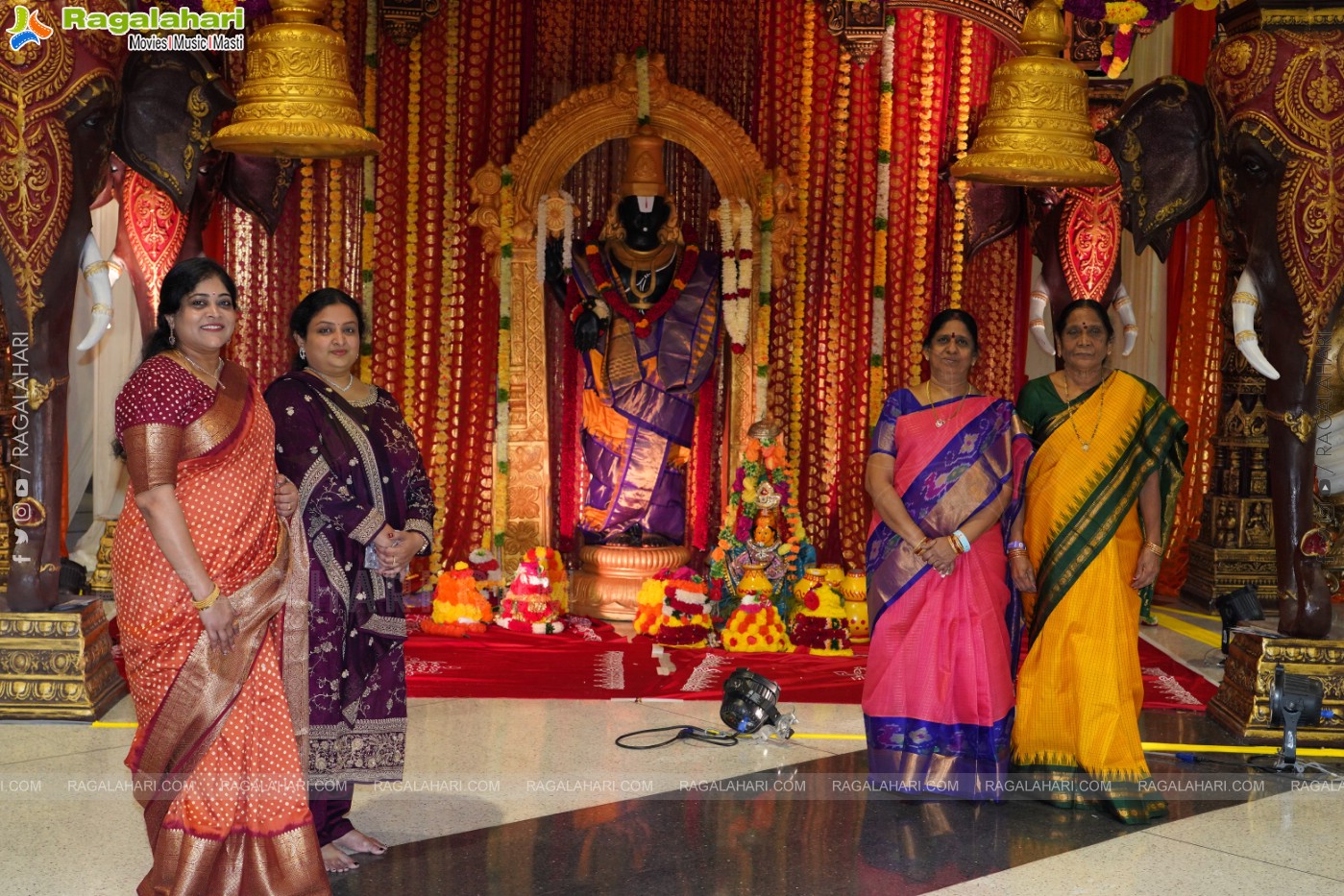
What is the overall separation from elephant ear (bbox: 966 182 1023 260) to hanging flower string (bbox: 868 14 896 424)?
40 cm

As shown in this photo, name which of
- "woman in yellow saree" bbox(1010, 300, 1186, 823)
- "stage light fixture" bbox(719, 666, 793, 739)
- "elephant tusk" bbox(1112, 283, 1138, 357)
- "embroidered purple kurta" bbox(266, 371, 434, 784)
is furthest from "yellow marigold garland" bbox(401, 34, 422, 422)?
"woman in yellow saree" bbox(1010, 300, 1186, 823)

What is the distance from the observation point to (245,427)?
324cm

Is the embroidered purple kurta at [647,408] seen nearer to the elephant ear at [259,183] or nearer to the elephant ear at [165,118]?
the elephant ear at [259,183]

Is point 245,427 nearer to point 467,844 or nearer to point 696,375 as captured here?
point 467,844

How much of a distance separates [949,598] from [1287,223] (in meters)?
1.82

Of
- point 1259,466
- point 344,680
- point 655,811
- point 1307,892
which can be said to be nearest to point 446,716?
point 655,811

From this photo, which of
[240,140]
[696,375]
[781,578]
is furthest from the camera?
[696,375]

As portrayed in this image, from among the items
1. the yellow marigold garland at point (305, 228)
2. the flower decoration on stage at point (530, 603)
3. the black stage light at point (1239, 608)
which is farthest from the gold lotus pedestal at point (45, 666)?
the black stage light at point (1239, 608)

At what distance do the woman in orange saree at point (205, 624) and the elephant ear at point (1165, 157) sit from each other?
3.33m

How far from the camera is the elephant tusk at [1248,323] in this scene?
4.89 meters

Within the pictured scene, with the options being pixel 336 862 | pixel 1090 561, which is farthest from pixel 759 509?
pixel 336 862

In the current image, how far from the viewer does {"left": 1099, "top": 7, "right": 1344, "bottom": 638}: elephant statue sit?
16.1ft

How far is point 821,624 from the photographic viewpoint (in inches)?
252

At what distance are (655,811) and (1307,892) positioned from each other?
1.68 meters
